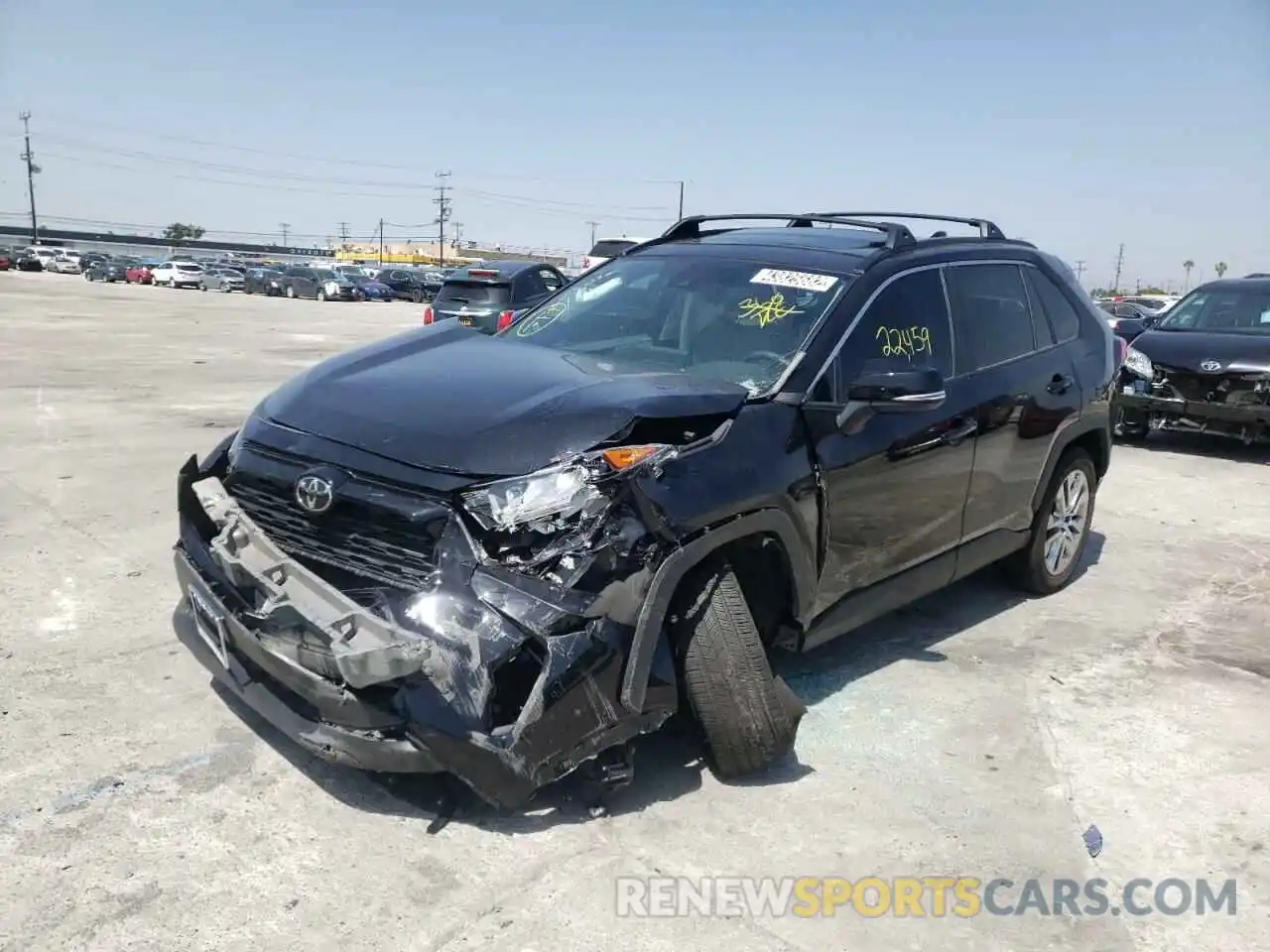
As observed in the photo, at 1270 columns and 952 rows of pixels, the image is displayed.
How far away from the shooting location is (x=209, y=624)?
319 cm

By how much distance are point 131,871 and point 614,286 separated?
2954 millimetres

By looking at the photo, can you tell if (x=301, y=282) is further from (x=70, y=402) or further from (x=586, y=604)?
(x=586, y=604)

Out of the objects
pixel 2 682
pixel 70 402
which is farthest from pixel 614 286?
pixel 70 402

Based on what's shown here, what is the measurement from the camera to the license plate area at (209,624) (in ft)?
10.1

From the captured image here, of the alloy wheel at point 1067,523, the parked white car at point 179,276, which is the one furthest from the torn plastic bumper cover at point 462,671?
the parked white car at point 179,276

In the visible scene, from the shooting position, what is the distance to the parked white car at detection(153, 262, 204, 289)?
5206cm

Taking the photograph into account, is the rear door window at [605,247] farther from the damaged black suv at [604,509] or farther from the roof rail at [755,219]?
the damaged black suv at [604,509]

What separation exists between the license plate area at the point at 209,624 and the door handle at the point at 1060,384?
152 inches

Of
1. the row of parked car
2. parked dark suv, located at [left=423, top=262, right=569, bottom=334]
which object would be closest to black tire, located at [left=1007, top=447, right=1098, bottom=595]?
parked dark suv, located at [left=423, top=262, right=569, bottom=334]

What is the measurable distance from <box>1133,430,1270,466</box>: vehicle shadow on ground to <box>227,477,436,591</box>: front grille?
29.7ft

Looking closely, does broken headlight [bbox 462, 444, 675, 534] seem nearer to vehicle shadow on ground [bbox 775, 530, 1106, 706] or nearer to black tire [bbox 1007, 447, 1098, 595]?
vehicle shadow on ground [bbox 775, 530, 1106, 706]

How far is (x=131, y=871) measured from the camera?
8.98 feet
